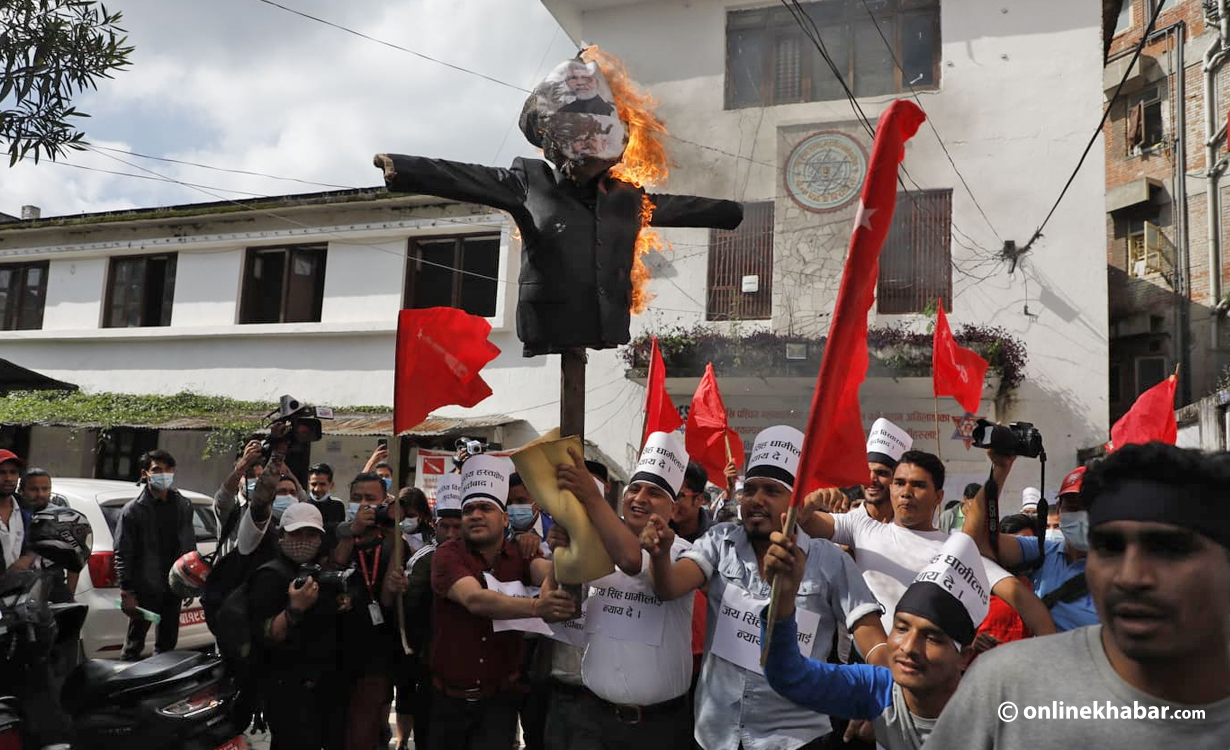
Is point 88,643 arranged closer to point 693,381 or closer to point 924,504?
point 924,504

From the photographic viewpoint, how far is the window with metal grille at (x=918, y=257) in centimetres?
1480

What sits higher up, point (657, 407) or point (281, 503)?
point (657, 407)

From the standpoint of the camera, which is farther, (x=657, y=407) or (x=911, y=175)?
(x=911, y=175)

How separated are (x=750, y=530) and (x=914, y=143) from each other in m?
12.8

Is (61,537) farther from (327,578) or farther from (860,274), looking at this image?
(860,274)

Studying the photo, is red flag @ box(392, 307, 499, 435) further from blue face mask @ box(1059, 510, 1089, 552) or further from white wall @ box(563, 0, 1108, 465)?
white wall @ box(563, 0, 1108, 465)

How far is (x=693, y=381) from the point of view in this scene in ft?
48.8

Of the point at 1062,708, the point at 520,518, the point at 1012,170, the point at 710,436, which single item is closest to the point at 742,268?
the point at 1012,170

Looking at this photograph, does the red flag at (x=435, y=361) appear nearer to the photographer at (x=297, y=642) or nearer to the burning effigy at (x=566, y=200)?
the photographer at (x=297, y=642)

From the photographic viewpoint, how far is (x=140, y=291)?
18016mm

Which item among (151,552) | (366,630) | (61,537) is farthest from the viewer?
(151,552)

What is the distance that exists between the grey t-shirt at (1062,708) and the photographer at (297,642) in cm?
348

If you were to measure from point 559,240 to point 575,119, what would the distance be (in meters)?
0.49

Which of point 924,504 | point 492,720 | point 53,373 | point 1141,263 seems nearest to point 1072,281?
point 1141,263
